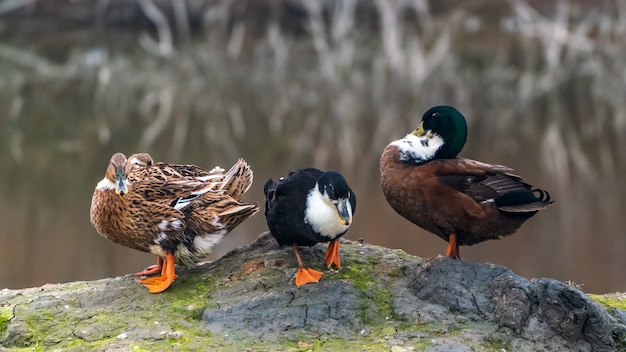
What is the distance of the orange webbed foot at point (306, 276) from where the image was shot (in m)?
4.95

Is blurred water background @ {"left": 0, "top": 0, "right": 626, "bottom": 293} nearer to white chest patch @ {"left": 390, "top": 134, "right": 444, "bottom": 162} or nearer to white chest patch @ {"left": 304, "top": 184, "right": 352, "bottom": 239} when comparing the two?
white chest patch @ {"left": 390, "top": 134, "right": 444, "bottom": 162}

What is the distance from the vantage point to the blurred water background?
1360 cm

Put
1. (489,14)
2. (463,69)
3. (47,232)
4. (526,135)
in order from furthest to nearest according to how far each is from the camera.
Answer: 1. (489,14)
2. (463,69)
3. (526,135)
4. (47,232)

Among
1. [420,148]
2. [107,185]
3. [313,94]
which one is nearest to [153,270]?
[107,185]

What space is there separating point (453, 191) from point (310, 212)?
0.81 meters

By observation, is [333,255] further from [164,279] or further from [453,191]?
[164,279]

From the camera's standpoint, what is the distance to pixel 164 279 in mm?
5262

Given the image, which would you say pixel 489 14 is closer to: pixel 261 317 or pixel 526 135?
pixel 526 135

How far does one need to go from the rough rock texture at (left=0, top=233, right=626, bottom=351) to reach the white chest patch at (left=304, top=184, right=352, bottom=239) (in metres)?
0.27

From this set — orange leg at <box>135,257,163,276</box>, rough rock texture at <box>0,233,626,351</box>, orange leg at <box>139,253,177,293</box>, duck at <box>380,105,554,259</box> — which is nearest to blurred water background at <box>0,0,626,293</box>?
orange leg at <box>135,257,163,276</box>

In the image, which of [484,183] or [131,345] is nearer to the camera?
[131,345]

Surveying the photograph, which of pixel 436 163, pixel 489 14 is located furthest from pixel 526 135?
pixel 436 163

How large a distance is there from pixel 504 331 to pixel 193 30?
66.5ft

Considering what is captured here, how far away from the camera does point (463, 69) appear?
21.7 metres
